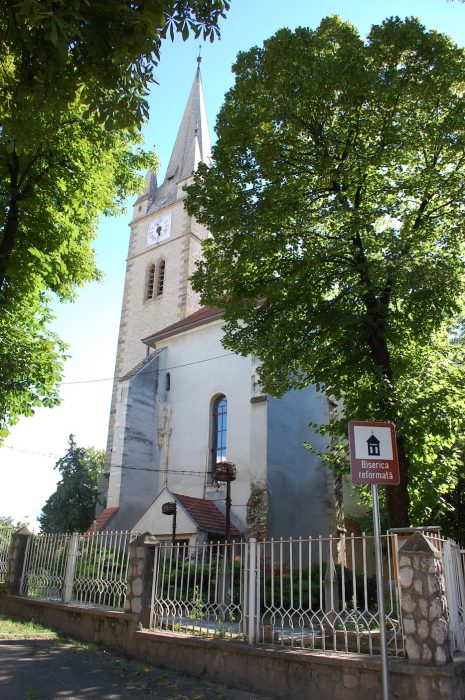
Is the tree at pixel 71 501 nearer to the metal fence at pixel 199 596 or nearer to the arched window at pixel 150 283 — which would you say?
the arched window at pixel 150 283

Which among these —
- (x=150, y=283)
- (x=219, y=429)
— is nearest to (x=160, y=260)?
(x=150, y=283)

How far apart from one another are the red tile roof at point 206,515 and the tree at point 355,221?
23.5ft

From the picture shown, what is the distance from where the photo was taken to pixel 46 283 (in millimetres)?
10633

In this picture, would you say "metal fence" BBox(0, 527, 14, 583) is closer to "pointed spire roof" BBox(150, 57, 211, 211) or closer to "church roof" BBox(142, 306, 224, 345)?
"church roof" BBox(142, 306, 224, 345)

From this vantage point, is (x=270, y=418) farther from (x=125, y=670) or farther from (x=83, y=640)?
(x=125, y=670)

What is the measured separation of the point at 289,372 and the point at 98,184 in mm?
5025

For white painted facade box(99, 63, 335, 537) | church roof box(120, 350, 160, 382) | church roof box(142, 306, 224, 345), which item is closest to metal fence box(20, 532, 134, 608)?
white painted facade box(99, 63, 335, 537)

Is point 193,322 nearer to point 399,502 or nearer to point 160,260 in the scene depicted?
point 160,260

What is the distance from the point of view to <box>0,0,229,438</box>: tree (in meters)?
4.66

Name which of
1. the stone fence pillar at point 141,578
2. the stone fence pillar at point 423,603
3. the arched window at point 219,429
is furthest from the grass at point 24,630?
the arched window at point 219,429

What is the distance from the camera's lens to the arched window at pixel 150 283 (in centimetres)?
3030

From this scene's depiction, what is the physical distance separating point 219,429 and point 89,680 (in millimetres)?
13837

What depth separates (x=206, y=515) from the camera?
1688 centimetres

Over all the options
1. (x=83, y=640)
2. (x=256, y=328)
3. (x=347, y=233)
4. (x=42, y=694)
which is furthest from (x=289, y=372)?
(x=42, y=694)
